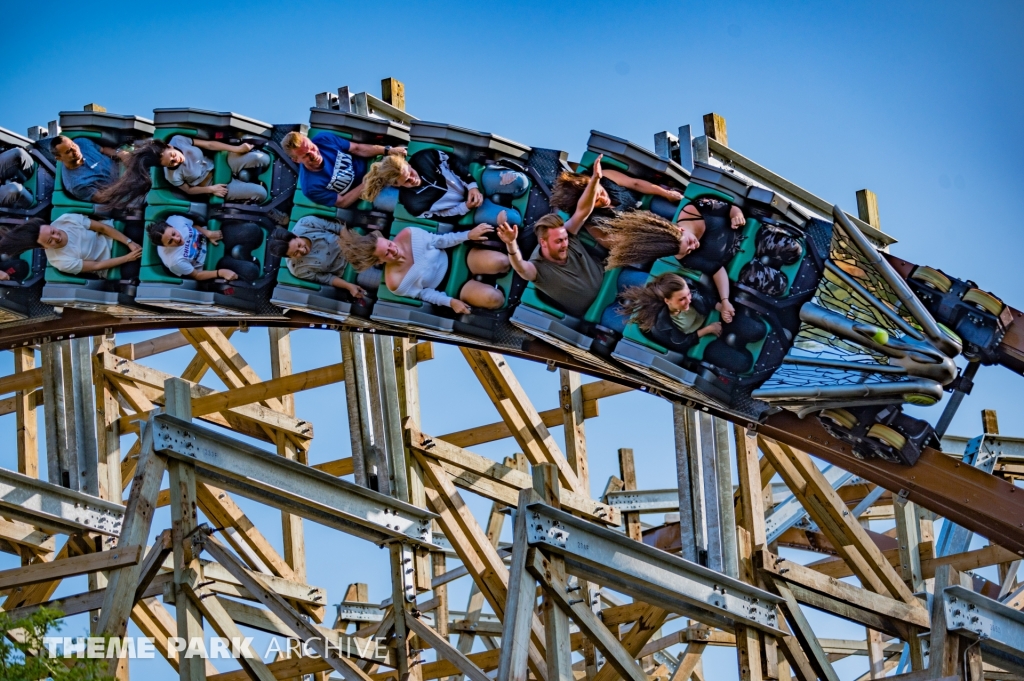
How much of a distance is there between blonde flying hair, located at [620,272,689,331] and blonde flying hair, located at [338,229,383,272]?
2.00 metres

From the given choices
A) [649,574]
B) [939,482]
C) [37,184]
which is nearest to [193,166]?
[37,184]

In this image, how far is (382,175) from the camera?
498 inches

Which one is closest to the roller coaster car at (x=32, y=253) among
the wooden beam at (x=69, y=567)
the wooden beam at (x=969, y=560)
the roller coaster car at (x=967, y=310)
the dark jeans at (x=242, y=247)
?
the dark jeans at (x=242, y=247)

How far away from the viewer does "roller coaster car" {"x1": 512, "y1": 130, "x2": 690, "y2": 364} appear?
12.1 meters

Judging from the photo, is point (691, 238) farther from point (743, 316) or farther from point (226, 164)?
point (226, 164)

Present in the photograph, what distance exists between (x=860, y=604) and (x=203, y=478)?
4.92 m

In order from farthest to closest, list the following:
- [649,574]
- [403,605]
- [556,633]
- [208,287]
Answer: [208,287], [403,605], [649,574], [556,633]

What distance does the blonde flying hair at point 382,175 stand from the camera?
12.6m

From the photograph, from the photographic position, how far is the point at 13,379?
53.2ft

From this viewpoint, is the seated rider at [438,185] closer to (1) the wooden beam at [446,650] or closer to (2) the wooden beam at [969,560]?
(1) the wooden beam at [446,650]

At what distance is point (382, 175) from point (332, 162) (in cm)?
44

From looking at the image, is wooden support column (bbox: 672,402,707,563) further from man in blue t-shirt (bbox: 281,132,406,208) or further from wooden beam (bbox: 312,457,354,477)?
wooden beam (bbox: 312,457,354,477)

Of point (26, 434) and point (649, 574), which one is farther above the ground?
point (26, 434)

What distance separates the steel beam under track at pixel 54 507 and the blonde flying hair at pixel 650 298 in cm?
426
